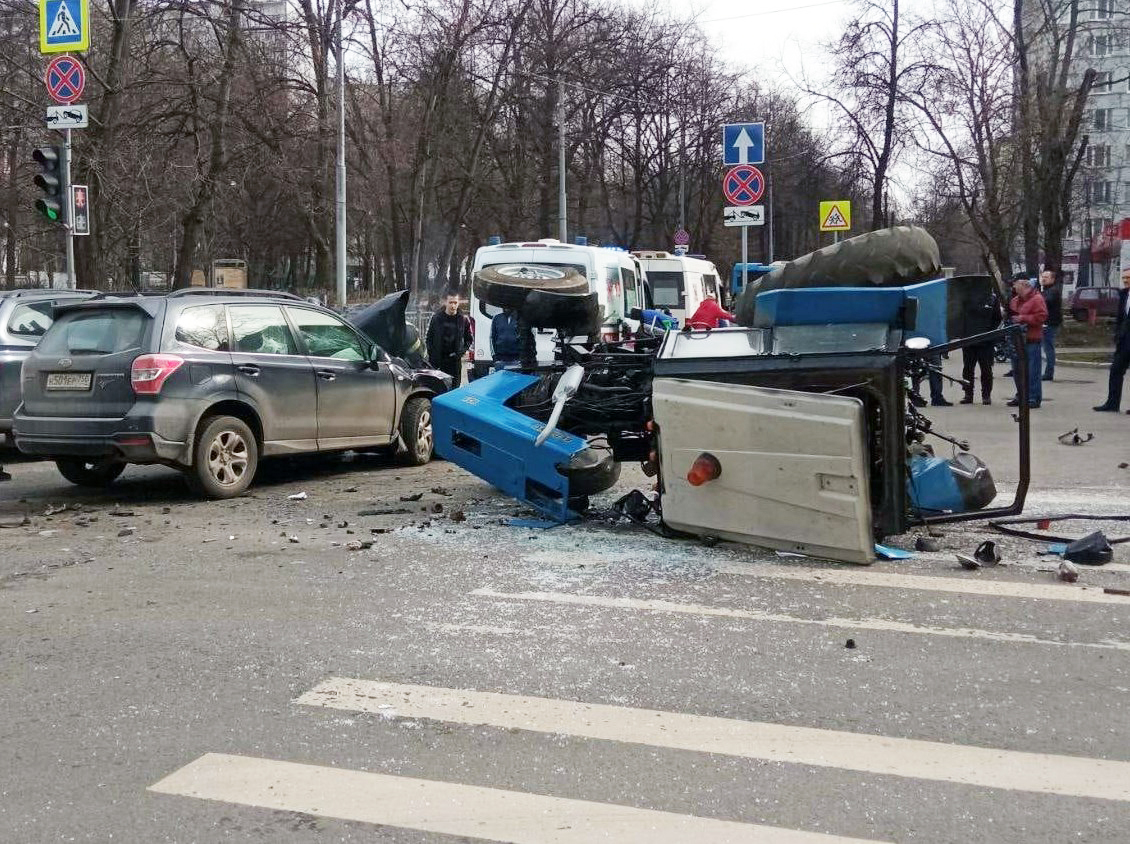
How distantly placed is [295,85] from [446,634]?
25686 millimetres

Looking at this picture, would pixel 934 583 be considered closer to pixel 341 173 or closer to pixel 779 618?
pixel 779 618

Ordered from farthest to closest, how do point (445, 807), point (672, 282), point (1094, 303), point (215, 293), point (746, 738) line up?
point (1094, 303)
point (672, 282)
point (215, 293)
point (746, 738)
point (445, 807)

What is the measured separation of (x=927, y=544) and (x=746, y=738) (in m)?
3.53

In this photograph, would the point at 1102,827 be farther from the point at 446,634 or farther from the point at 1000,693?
the point at 446,634

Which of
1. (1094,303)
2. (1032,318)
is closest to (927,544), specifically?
(1032,318)

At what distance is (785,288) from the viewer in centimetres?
721

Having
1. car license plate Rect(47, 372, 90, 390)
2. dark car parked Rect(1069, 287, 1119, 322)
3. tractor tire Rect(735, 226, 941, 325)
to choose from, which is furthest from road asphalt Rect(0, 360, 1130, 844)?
dark car parked Rect(1069, 287, 1119, 322)

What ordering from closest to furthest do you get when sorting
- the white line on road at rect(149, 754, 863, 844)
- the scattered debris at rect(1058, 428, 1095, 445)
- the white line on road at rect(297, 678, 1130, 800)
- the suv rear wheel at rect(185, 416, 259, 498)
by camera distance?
the white line on road at rect(149, 754, 863, 844), the white line on road at rect(297, 678, 1130, 800), the suv rear wheel at rect(185, 416, 259, 498), the scattered debris at rect(1058, 428, 1095, 445)

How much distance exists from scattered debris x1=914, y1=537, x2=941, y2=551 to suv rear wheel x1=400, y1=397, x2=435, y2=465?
525 cm

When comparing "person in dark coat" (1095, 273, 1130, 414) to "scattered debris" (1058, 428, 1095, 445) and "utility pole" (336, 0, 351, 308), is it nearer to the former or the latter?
"scattered debris" (1058, 428, 1095, 445)

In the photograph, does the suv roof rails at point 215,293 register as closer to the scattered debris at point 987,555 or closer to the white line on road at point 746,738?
the white line on road at point 746,738

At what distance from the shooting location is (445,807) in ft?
11.9

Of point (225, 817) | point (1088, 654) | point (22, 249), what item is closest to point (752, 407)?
point (1088, 654)

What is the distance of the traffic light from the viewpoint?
16359 millimetres
